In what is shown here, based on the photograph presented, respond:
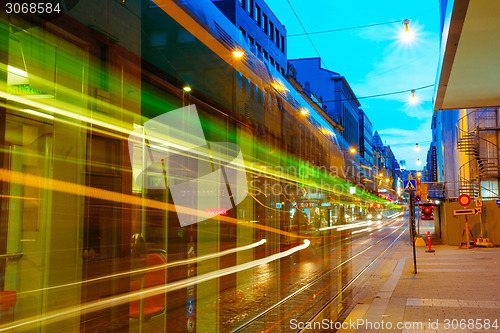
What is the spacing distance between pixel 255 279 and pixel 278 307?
4037mm

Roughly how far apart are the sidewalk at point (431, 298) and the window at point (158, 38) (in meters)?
12.7

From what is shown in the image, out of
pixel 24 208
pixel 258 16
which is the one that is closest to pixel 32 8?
pixel 24 208

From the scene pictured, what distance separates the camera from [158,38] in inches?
775

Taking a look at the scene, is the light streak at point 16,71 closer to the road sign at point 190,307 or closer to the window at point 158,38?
the road sign at point 190,307

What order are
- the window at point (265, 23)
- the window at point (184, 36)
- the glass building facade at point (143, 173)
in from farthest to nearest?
1. the window at point (265, 23)
2. the window at point (184, 36)
3. the glass building facade at point (143, 173)

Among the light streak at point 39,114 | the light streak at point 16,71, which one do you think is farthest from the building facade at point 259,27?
the light streak at point 16,71

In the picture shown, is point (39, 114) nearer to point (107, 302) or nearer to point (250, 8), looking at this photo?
point (107, 302)

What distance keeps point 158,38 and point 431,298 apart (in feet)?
50.0

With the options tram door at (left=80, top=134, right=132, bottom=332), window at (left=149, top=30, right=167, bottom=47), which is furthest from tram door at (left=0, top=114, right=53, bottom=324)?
window at (left=149, top=30, right=167, bottom=47)

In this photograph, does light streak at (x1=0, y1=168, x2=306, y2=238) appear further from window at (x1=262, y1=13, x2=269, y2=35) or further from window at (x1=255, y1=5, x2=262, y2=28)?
window at (x1=262, y1=13, x2=269, y2=35)

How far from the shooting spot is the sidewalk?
7.59m

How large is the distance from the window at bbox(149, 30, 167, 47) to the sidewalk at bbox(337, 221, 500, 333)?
12.7 m

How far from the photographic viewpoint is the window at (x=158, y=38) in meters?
19.2

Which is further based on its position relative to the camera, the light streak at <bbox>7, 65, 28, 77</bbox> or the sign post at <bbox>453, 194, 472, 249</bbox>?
the sign post at <bbox>453, 194, 472, 249</bbox>
